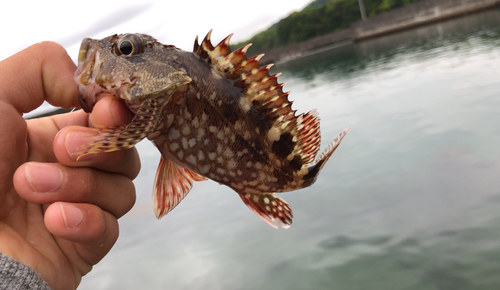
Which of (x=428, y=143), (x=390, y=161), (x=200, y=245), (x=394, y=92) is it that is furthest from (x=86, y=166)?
(x=394, y=92)

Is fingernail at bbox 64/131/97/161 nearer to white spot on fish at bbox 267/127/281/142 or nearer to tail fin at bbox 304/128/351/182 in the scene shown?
white spot on fish at bbox 267/127/281/142

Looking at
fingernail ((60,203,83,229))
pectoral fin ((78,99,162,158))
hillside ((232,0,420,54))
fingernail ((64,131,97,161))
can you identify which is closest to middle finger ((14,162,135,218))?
fingernail ((60,203,83,229))

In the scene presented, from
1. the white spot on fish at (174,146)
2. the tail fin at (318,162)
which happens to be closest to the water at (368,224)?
the tail fin at (318,162)

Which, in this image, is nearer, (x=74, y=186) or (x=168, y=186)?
(x=74, y=186)

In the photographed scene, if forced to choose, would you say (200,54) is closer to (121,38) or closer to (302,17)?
(121,38)

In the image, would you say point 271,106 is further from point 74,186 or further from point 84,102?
point 74,186

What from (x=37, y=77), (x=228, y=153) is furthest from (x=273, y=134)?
(x=37, y=77)

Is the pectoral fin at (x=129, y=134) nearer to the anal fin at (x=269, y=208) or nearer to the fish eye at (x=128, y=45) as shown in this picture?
the fish eye at (x=128, y=45)
